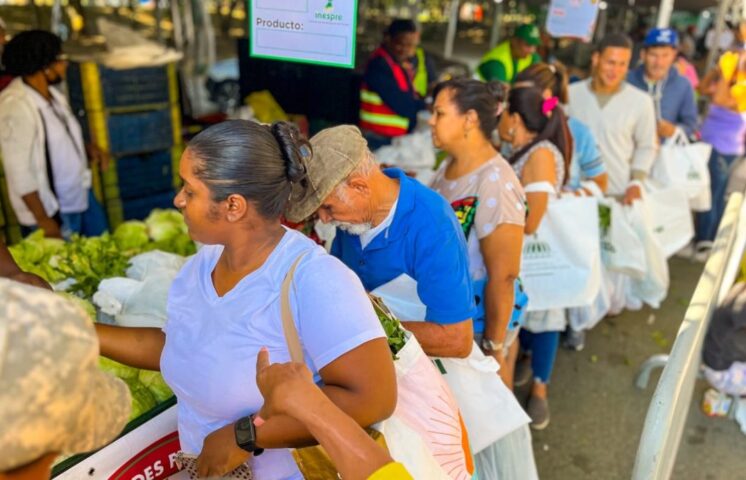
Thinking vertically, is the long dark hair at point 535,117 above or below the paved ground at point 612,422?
above

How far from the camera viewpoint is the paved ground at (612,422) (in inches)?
124

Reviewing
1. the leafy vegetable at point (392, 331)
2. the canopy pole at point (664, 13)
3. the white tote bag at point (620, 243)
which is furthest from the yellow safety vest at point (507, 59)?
the leafy vegetable at point (392, 331)

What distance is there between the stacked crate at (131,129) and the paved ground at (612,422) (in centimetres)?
353

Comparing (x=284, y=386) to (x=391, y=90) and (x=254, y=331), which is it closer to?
(x=254, y=331)

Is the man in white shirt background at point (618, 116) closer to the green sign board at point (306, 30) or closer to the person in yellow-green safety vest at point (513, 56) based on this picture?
the person in yellow-green safety vest at point (513, 56)

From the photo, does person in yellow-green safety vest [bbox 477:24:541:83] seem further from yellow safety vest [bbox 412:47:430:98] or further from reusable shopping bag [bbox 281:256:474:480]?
reusable shopping bag [bbox 281:256:474:480]

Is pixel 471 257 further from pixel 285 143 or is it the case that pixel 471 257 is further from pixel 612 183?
pixel 612 183

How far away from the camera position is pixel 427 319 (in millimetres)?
1906

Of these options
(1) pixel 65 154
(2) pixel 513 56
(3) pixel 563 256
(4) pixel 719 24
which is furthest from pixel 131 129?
(4) pixel 719 24

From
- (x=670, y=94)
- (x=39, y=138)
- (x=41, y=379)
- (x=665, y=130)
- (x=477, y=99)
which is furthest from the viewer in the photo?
(x=670, y=94)

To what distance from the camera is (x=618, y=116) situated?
3902 mm

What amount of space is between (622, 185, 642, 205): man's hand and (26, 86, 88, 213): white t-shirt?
3.42m

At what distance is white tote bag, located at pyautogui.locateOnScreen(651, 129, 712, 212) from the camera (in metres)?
4.29

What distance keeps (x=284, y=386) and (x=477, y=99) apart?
1.54 meters
